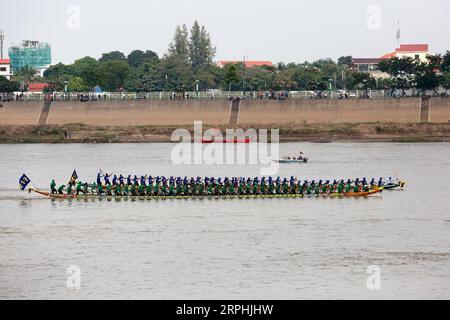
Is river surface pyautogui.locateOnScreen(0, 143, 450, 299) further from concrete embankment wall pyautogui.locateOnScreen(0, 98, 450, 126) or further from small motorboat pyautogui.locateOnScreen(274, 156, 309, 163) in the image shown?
concrete embankment wall pyautogui.locateOnScreen(0, 98, 450, 126)

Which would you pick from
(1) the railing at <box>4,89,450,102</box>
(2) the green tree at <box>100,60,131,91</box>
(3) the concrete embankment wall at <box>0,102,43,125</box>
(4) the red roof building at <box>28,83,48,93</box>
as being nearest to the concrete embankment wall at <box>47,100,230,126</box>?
(1) the railing at <box>4,89,450,102</box>

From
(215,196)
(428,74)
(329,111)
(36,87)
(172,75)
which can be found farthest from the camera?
(36,87)

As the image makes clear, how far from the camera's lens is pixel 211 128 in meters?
105

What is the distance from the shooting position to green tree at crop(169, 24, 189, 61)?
161m

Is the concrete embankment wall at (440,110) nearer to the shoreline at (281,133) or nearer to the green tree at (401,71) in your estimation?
the shoreline at (281,133)

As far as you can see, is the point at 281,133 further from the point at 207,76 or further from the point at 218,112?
the point at 207,76

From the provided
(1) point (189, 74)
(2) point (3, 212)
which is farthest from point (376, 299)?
(1) point (189, 74)

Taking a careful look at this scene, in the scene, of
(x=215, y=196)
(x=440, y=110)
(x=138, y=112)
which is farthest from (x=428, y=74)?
(x=215, y=196)

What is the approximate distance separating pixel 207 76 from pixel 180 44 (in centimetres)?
1882

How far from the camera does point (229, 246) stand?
45.0 meters

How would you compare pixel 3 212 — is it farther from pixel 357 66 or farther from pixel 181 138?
pixel 357 66

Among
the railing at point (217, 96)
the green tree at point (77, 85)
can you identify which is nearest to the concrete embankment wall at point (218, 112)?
the railing at point (217, 96)

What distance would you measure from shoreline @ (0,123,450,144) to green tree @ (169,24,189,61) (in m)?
55.6

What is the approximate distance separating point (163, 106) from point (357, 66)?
93.9 meters
